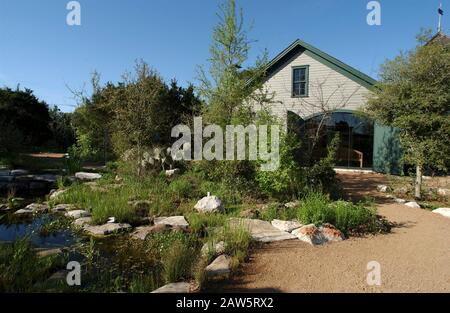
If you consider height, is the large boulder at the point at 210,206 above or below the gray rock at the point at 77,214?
above

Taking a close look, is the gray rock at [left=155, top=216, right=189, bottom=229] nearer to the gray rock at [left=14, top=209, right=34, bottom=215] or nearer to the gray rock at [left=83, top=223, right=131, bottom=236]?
the gray rock at [left=83, top=223, right=131, bottom=236]

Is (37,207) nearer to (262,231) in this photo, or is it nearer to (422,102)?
(262,231)

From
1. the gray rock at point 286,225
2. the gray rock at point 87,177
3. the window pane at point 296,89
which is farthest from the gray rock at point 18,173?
the window pane at point 296,89

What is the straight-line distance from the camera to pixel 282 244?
5043 mm

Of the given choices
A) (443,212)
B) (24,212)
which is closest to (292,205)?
(443,212)

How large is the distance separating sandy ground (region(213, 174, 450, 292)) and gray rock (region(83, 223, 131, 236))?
2.84 meters

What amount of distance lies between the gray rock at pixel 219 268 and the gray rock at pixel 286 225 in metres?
1.72

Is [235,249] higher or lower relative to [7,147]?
lower

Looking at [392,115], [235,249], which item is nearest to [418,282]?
[235,249]

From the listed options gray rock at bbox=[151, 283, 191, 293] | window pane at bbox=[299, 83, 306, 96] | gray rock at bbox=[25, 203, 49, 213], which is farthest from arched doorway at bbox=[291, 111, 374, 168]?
gray rock at bbox=[151, 283, 191, 293]

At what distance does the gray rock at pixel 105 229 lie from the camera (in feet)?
19.0

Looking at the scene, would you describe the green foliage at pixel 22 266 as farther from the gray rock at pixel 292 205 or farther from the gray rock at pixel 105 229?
the gray rock at pixel 292 205

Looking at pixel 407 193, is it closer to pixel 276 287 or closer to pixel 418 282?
pixel 418 282

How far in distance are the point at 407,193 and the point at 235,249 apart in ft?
25.0
